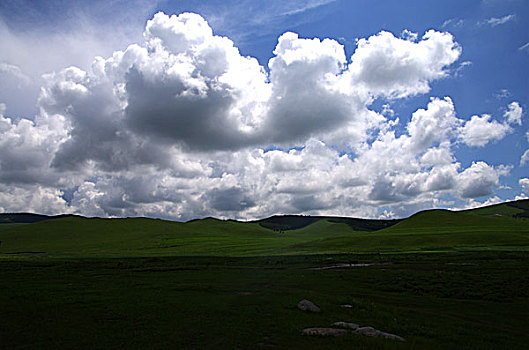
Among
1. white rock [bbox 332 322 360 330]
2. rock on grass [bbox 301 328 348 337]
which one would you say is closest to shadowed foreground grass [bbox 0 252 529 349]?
rock on grass [bbox 301 328 348 337]

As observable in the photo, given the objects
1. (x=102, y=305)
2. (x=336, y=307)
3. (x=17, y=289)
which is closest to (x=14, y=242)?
(x=17, y=289)

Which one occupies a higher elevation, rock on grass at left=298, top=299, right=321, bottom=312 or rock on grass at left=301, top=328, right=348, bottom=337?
rock on grass at left=301, top=328, right=348, bottom=337

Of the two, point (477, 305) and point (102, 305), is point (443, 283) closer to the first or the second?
point (477, 305)

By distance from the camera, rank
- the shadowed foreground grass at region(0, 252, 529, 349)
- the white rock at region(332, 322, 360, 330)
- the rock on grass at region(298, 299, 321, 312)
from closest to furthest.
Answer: the shadowed foreground grass at region(0, 252, 529, 349)
the white rock at region(332, 322, 360, 330)
the rock on grass at region(298, 299, 321, 312)

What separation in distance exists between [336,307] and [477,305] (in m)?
14.2

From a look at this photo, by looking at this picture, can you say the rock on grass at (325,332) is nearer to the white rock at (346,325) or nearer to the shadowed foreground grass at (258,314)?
the shadowed foreground grass at (258,314)

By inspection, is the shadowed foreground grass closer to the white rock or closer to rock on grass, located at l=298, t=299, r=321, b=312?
rock on grass, located at l=298, t=299, r=321, b=312

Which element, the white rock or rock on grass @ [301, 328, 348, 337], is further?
the white rock

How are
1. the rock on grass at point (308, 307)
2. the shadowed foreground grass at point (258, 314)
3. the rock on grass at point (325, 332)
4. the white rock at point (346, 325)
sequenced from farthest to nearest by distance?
the rock on grass at point (308, 307)
the white rock at point (346, 325)
the rock on grass at point (325, 332)
the shadowed foreground grass at point (258, 314)

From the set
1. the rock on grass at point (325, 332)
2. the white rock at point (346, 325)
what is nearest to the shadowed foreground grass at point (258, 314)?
the rock on grass at point (325, 332)

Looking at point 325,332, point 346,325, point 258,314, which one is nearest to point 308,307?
point 258,314

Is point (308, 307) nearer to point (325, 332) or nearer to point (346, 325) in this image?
point (346, 325)

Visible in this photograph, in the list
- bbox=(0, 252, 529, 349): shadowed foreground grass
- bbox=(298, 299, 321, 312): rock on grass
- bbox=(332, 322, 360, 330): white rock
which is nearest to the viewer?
bbox=(0, 252, 529, 349): shadowed foreground grass

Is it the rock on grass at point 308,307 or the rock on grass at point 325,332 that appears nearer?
the rock on grass at point 325,332
